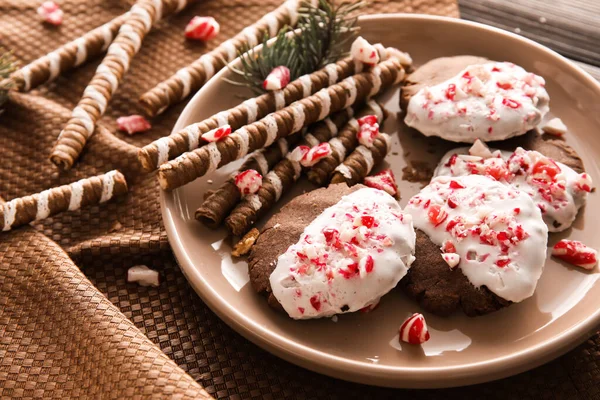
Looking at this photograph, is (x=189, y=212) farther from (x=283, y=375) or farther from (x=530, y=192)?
(x=530, y=192)

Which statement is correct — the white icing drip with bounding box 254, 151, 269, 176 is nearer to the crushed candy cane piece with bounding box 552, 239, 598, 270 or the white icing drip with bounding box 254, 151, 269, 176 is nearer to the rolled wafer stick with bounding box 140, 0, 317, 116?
the rolled wafer stick with bounding box 140, 0, 317, 116

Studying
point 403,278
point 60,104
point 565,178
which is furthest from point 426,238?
point 60,104

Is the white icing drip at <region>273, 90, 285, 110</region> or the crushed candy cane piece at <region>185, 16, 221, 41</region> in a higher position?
the white icing drip at <region>273, 90, 285, 110</region>

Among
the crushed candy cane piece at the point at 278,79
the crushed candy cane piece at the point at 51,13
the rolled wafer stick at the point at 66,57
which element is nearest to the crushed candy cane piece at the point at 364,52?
the crushed candy cane piece at the point at 278,79

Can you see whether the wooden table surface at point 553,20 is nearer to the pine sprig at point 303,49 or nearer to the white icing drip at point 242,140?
the pine sprig at point 303,49

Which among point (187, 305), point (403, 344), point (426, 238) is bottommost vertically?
point (187, 305)

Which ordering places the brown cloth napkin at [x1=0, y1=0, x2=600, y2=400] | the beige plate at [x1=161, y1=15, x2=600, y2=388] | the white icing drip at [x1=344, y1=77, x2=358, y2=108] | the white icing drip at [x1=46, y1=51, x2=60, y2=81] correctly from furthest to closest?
the white icing drip at [x1=46, y1=51, x2=60, y2=81]
the white icing drip at [x1=344, y1=77, x2=358, y2=108]
the brown cloth napkin at [x1=0, y1=0, x2=600, y2=400]
the beige plate at [x1=161, y1=15, x2=600, y2=388]

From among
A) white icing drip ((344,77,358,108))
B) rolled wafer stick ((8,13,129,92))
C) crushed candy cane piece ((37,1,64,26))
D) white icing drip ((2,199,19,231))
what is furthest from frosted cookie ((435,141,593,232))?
crushed candy cane piece ((37,1,64,26))
